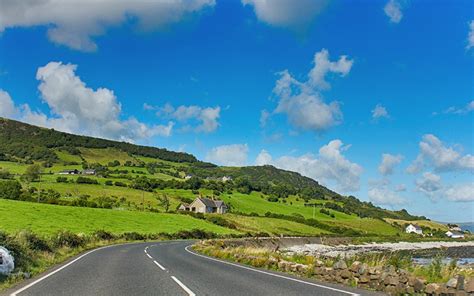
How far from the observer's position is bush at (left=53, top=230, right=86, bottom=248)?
32.7 metres

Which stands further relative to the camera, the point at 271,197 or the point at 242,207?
the point at 271,197

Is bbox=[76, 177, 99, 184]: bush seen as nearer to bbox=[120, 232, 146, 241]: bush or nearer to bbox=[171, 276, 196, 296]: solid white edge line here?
bbox=[120, 232, 146, 241]: bush

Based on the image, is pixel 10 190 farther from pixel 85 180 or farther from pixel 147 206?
pixel 85 180

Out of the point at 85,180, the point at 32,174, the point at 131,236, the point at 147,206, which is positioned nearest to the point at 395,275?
the point at 131,236

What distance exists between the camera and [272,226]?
119 metres

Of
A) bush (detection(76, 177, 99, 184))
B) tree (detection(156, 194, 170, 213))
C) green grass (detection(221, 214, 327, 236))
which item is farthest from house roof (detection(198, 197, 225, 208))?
bush (detection(76, 177, 99, 184))

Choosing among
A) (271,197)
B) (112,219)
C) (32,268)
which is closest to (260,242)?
(112,219)

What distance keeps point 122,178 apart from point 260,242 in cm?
9177

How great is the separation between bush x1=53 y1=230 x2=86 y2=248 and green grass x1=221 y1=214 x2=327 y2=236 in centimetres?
7183

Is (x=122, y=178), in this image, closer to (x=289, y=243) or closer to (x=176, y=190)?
(x=176, y=190)

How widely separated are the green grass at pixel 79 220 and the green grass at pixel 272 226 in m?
18.4

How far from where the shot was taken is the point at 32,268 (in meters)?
19.5

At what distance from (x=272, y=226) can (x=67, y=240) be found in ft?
287

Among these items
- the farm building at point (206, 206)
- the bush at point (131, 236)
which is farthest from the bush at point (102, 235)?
the farm building at point (206, 206)
